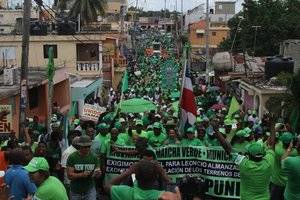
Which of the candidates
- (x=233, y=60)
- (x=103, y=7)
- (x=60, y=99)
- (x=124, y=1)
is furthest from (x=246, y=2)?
(x=124, y=1)

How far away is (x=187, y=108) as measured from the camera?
44.9 feet

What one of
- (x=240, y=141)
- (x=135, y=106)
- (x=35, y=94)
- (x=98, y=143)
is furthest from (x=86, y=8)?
(x=240, y=141)

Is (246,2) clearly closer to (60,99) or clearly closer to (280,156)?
(60,99)

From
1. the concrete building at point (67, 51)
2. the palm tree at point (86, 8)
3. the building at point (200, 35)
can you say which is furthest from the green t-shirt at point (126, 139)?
the building at point (200, 35)

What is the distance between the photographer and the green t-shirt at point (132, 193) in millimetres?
5371

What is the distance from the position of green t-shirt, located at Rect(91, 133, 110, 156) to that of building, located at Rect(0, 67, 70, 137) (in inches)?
253

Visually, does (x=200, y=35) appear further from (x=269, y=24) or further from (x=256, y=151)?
(x=256, y=151)

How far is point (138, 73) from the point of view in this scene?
5191cm

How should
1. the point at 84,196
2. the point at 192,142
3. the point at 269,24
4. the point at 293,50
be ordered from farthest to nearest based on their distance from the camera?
1. the point at 269,24
2. the point at 293,50
3. the point at 192,142
4. the point at 84,196

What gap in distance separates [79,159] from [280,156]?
104 inches

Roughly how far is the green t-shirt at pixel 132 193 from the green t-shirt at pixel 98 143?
5682mm

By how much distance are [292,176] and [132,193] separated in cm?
246

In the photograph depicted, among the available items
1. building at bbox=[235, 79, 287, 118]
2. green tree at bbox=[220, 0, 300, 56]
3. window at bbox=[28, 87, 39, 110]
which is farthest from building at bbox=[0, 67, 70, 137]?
green tree at bbox=[220, 0, 300, 56]

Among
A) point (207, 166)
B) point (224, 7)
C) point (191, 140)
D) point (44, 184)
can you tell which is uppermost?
point (224, 7)
